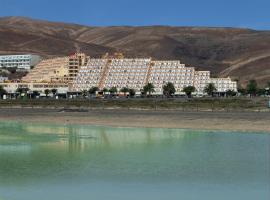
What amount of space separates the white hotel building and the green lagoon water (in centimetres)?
8112

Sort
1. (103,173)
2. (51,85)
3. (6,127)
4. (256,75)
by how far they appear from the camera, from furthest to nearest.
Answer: (256,75) → (51,85) → (6,127) → (103,173)

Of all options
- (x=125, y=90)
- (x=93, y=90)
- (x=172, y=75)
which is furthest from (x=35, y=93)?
(x=172, y=75)

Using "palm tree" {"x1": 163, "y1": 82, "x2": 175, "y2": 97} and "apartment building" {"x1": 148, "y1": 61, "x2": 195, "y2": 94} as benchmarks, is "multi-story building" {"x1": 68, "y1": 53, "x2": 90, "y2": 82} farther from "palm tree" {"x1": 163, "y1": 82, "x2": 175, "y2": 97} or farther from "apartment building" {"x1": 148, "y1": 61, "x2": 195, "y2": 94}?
"palm tree" {"x1": 163, "y1": 82, "x2": 175, "y2": 97}

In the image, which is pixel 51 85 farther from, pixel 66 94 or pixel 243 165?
pixel 243 165

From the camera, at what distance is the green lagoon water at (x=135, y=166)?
23469 millimetres

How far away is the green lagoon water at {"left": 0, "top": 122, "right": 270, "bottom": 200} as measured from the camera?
23469mm

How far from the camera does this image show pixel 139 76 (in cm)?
13125

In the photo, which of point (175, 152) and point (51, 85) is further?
point (51, 85)

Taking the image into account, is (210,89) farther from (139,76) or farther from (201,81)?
(139,76)

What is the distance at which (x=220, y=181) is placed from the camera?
25.5m

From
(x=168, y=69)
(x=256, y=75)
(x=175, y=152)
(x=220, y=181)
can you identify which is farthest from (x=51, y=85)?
(x=220, y=181)

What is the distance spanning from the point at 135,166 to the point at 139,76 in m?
102

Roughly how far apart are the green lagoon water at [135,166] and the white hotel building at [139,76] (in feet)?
266

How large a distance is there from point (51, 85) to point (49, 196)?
387 feet
